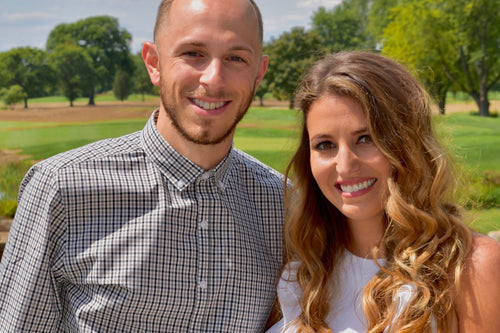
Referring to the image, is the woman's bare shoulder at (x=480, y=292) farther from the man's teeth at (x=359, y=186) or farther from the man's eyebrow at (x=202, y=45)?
the man's eyebrow at (x=202, y=45)

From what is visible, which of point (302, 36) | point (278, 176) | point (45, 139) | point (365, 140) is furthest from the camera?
point (302, 36)

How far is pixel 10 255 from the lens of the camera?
80.6 inches

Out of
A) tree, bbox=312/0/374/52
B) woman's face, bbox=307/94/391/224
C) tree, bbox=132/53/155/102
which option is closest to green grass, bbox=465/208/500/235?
woman's face, bbox=307/94/391/224

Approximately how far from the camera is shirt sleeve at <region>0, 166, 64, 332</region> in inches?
78.1

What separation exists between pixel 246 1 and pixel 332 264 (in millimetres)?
1112

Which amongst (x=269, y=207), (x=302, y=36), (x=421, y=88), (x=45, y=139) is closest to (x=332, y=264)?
(x=269, y=207)

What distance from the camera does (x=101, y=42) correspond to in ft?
31.9

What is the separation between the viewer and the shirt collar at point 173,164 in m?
2.14

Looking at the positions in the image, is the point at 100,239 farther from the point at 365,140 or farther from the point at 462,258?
the point at 462,258

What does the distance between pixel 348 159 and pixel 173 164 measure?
0.68m

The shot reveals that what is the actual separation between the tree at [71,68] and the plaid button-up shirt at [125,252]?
7290 millimetres

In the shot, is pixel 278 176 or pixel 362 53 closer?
pixel 362 53

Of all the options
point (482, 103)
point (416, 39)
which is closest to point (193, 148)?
point (416, 39)

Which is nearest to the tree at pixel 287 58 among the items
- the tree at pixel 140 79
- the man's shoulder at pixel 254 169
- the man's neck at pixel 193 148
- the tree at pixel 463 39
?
the tree at pixel 463 39
